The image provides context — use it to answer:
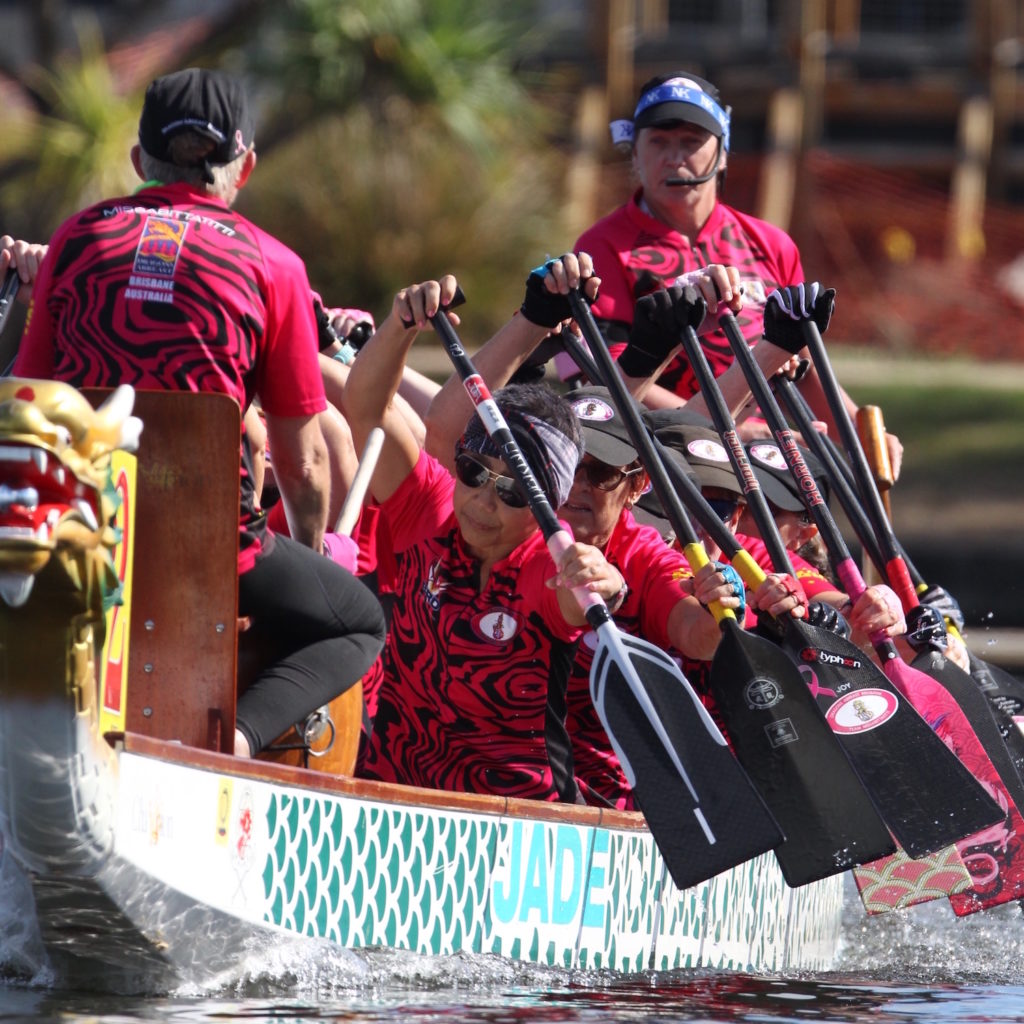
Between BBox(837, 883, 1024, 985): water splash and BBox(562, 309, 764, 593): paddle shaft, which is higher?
BBox(562, 309, 764, 593): paddle shaft

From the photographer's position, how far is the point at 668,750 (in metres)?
4.39

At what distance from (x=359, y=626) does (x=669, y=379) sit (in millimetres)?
2316

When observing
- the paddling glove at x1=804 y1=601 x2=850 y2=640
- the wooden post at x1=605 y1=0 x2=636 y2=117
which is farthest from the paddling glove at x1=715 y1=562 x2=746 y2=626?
the wooden post at x1=605 y1=0 x2=636 y2=117

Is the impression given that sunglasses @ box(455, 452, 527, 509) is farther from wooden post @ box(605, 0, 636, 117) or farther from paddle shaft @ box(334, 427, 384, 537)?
wooden post @ box(605, 0, 636, 117)

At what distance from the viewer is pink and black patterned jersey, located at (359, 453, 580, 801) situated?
4578mm

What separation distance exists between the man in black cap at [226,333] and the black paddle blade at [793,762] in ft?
2.73

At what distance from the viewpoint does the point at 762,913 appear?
17.0 ft

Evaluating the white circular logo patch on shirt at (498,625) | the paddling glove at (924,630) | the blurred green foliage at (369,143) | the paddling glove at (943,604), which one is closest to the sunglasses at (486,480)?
the white circular logo patch on shirt at (498,625)

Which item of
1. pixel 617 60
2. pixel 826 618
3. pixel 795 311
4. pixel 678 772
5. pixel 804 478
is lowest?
pixel 678 772

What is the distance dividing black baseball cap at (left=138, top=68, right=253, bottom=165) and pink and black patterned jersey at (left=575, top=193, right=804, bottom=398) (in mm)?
1995

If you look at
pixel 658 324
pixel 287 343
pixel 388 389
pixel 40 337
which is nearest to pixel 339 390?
pixel 388 389

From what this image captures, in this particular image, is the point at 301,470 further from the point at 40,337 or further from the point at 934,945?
the point at 934,945

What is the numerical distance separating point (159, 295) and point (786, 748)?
1.71m

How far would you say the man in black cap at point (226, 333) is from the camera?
156 inches
